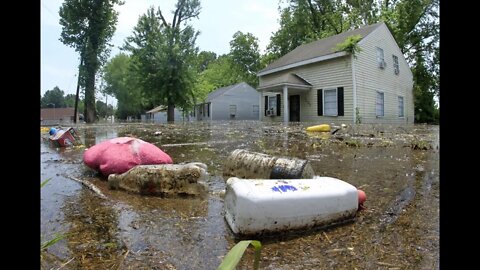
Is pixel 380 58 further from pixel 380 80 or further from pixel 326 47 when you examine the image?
pixel 326 47

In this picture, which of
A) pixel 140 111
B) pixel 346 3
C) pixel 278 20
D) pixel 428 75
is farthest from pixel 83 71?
pixel 140 111

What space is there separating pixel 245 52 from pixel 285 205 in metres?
40.1

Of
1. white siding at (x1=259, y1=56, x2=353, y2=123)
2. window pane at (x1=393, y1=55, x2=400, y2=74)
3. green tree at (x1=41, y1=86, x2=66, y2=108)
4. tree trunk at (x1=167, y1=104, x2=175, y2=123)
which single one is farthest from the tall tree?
window pane at (x1=393, y1=55, x2=400, y2=74)

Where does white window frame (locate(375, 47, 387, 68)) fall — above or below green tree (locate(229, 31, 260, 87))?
below

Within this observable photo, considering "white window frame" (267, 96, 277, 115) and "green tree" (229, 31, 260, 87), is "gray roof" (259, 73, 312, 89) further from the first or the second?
"green tree" (229, 31, 260, 87)

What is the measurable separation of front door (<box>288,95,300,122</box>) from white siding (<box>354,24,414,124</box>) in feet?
13.0

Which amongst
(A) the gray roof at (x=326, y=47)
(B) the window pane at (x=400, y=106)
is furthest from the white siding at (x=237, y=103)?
(B) the window pane at (x=400, y=106)

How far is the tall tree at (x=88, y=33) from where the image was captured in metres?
26.6

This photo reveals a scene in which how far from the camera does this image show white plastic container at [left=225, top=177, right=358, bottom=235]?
159cm

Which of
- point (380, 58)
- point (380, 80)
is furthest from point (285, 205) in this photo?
point (380, 58)

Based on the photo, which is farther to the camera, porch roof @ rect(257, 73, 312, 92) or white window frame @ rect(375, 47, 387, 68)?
white window frame @ rect(375, 47, 387, 68)

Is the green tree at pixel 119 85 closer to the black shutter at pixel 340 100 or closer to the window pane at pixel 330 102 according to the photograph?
the window pane at pixel 330 102
